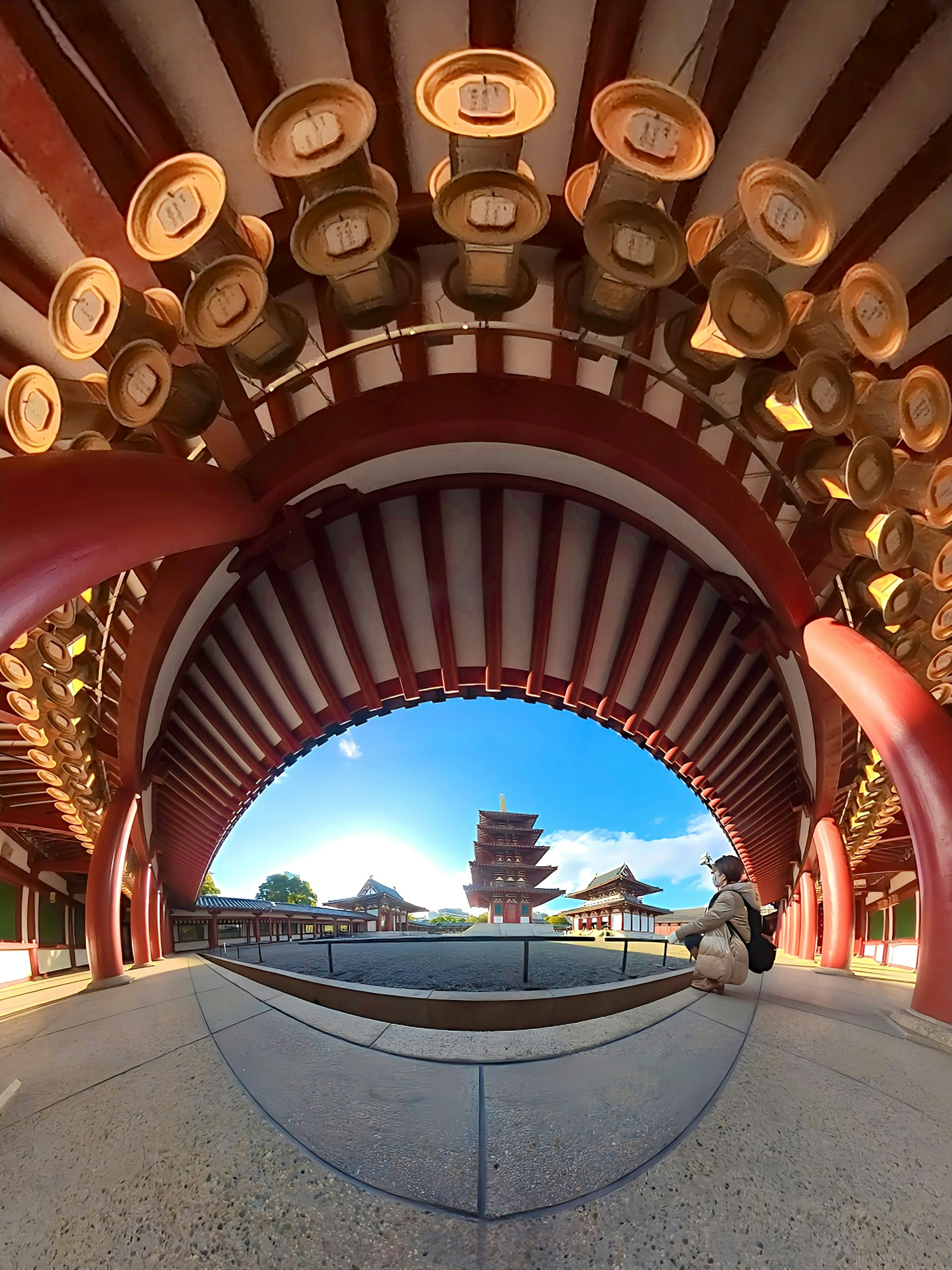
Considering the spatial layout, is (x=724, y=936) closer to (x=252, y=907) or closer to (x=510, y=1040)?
(x=510, y=1040)

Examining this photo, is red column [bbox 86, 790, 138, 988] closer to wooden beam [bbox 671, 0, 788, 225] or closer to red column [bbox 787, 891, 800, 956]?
wooden beam [bbox 671, 0, 788, 225]

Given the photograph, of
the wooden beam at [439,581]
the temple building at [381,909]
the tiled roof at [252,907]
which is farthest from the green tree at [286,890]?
the wooden beam at [439,581]

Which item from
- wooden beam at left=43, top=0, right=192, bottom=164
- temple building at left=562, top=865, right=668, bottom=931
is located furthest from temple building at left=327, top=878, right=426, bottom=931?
wooden beam at left=43, top=0, right=192, bottom=164

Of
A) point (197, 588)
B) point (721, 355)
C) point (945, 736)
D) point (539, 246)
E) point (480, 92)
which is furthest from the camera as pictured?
point (197, 588)

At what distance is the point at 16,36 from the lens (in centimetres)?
225

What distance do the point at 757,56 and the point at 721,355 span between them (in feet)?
4.71

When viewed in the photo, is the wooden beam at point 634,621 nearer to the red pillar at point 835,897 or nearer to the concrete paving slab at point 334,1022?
the red pillar at point 835,897

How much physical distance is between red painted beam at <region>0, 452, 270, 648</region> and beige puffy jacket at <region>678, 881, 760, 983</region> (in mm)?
4635

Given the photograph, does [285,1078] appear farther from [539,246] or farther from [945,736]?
[539,246]

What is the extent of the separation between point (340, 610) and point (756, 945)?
6.49 m

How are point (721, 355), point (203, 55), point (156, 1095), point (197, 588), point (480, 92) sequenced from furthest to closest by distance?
point (197, 588) → point (721, 355) → point (203, 55) → point (156, 1095) → point (480, 92)

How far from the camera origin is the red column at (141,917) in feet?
27.1

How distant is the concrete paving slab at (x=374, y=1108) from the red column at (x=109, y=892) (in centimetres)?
469

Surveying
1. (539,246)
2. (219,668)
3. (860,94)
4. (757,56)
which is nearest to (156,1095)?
(539,246)
